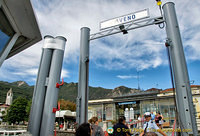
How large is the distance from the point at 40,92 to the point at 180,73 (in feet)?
13.8

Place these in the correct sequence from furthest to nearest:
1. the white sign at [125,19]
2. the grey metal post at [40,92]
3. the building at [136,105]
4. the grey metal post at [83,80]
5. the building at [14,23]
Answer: the building at [136,105] < the white sign at [125,19] < the grey metal post at [83,80] < the grey metal post at [40,92] < the building at [14,23]

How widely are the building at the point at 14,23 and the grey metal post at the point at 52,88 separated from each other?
1.12m

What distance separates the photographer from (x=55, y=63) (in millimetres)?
4992

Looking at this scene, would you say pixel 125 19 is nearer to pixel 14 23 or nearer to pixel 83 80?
pixel 83 80

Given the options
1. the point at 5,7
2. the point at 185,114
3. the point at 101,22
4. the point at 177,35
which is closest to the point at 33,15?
the point at 5,7

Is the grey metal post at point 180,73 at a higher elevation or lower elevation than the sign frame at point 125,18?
lower

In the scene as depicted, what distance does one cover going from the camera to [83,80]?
5.83m

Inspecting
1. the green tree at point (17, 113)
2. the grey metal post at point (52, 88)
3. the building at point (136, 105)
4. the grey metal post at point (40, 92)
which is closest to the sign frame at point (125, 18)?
the grey metal post at point (52, 88)

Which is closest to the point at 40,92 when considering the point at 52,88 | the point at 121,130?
the point at 52,88

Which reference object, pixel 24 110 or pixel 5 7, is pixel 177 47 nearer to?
pixel 5 7

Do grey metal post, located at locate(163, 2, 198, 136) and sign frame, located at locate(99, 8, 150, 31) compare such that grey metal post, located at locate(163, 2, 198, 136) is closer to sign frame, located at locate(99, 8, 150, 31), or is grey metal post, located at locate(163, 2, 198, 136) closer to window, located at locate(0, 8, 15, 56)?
sign frame, located at locate(99, 8, 150, 31)

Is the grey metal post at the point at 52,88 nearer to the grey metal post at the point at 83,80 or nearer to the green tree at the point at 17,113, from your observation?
the grey metal post at the point at 83,80

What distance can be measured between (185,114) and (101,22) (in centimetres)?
470

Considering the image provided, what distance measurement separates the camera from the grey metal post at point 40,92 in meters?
4.45
